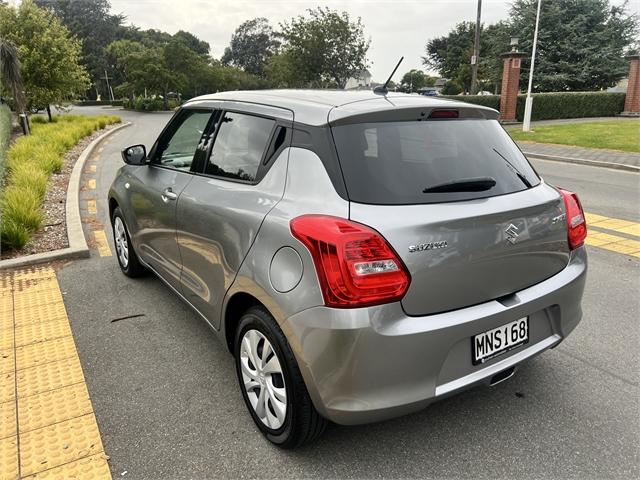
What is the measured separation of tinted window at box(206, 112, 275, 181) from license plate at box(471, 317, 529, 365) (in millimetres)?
1365

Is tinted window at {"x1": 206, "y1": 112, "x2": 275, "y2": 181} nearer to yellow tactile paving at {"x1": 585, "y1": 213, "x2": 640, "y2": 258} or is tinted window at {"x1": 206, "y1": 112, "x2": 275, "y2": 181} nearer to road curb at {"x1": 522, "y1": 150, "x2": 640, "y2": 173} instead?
yellow tactile paving at {"x1": 585, "y1": 213, "x2": 640, "y2": 258}

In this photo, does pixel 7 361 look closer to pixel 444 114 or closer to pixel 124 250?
pixel 124 250

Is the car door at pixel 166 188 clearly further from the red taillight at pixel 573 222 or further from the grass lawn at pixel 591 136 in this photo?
the grass lawn at pixel 591 136

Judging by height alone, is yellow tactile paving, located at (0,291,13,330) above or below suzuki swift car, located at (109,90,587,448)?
below

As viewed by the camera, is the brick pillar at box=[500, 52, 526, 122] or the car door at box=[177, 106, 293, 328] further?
the brick pillar at box=[500, 52, 526, 122]

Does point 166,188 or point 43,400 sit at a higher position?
point 166,188

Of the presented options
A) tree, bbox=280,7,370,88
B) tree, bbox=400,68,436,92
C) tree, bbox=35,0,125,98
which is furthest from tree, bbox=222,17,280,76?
tree, bbox=280,7,370,88

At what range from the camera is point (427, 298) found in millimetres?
2102

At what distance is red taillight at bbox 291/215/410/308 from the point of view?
6.57 ft

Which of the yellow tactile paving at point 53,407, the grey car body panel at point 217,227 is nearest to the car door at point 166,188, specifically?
the grey car body panel at point 217,227

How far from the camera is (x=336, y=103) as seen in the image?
2514mm

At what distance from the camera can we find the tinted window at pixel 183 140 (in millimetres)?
3414

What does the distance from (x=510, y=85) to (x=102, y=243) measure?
71.4 feet

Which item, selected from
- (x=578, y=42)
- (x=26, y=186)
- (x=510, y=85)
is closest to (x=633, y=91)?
(x=510, y=85)
